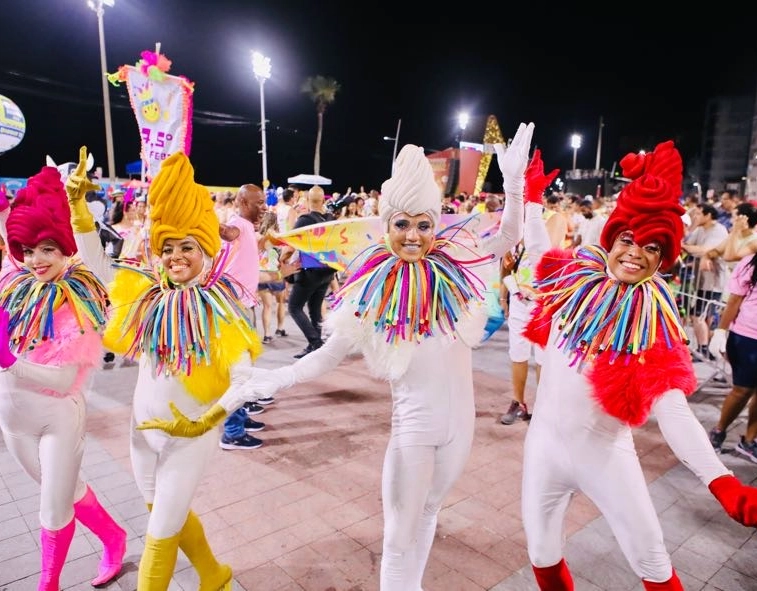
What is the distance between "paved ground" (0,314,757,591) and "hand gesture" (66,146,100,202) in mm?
1915

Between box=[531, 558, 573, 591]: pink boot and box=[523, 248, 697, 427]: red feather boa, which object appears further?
box=[531, 558, 573, 591]: pink boot

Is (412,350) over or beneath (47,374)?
over

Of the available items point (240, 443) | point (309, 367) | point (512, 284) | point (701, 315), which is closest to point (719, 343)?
point (512, 284)

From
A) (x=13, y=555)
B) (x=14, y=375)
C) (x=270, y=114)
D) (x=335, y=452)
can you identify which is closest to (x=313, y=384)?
(x=335, y=452)

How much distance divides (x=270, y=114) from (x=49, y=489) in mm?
50198

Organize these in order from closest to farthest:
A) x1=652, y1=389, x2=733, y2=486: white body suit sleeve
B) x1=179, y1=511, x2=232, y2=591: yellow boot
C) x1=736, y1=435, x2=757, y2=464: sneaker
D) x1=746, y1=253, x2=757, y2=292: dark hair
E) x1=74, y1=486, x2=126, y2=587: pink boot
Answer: x1=652, y1=389, x2=733, y2=486: white body suit sleeve → x1=179, y1=511, x2=232, y2=591: yellow boot → x1=74, y1=486, x2=126, y2=587: pink boot → x1=746, y1=253, x2=757, y2=292: dark hair → x1=736, y1=435, x2=757, y2=464: sneaker

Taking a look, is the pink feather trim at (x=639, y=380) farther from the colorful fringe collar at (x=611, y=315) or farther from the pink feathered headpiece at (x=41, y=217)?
the pink feathered headpiece at (x=41, y=217)

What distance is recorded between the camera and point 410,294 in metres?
2.21

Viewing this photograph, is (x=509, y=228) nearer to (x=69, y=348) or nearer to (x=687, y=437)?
(x=687, y=437)

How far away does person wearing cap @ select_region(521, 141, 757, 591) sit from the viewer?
192cm

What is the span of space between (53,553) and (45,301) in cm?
115

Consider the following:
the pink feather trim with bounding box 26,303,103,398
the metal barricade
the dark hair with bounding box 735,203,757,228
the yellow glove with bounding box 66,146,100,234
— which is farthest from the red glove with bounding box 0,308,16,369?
the dark hair with bounding box 735,203,757,228

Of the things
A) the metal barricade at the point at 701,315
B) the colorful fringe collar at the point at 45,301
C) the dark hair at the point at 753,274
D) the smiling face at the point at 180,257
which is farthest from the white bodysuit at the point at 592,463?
the metal barricade at the point at 701,315

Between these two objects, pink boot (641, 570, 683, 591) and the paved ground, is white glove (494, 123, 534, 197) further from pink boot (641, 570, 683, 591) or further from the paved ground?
the paved ground
